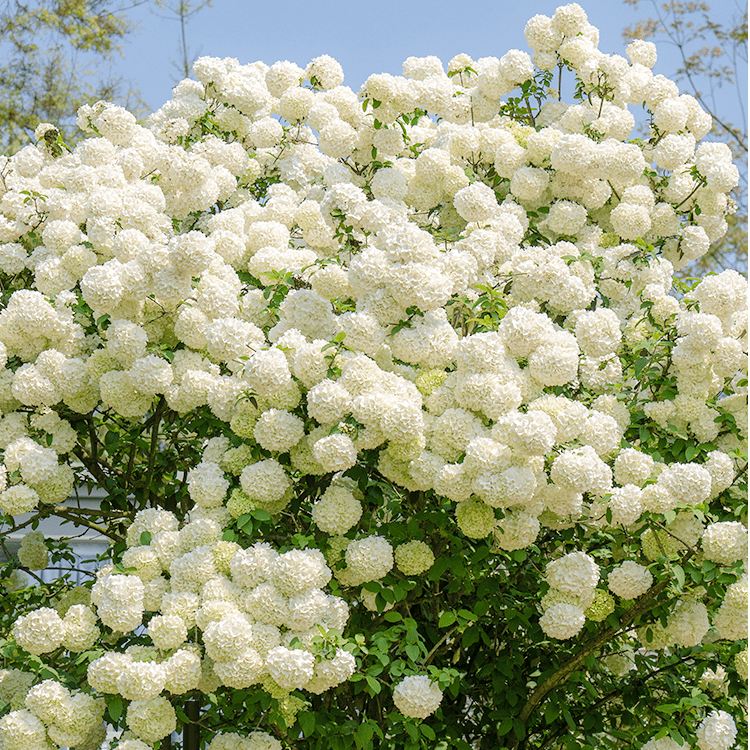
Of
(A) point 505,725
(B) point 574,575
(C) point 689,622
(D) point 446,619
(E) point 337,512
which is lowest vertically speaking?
(A) point 505,725

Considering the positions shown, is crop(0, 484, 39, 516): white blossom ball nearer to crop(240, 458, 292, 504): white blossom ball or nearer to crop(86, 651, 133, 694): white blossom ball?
crop(86, 651, 133, 694): white blossom ball

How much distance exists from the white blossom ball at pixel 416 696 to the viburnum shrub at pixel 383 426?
15mm

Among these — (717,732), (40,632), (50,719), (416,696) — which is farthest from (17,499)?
(717,732)

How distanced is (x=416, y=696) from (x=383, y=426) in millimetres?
945

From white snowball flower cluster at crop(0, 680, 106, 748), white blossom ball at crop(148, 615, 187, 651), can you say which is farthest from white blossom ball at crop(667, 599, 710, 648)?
white snowball flower cluster at crop(0, 680, 106, 748)

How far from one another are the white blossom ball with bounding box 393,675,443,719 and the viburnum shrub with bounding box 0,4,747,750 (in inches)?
0.6

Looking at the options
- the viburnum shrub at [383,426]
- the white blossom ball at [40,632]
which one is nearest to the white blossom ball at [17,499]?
the viburnum shrub at [383,426]

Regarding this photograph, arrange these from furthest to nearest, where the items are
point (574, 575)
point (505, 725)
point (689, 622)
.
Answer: point (505, 725), point (689, 622), point (574, 575)

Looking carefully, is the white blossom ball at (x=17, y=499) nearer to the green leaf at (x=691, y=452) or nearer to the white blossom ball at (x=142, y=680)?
the white blossom ball at (x=142, y=680)

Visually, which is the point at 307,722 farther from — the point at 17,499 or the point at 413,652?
the point at 17,499

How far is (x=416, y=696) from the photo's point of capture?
323 cm

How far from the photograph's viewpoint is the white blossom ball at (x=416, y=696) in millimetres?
3229

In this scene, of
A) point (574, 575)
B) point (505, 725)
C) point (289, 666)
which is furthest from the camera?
point (505, 725)

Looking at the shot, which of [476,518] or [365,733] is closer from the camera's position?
[476,518]
